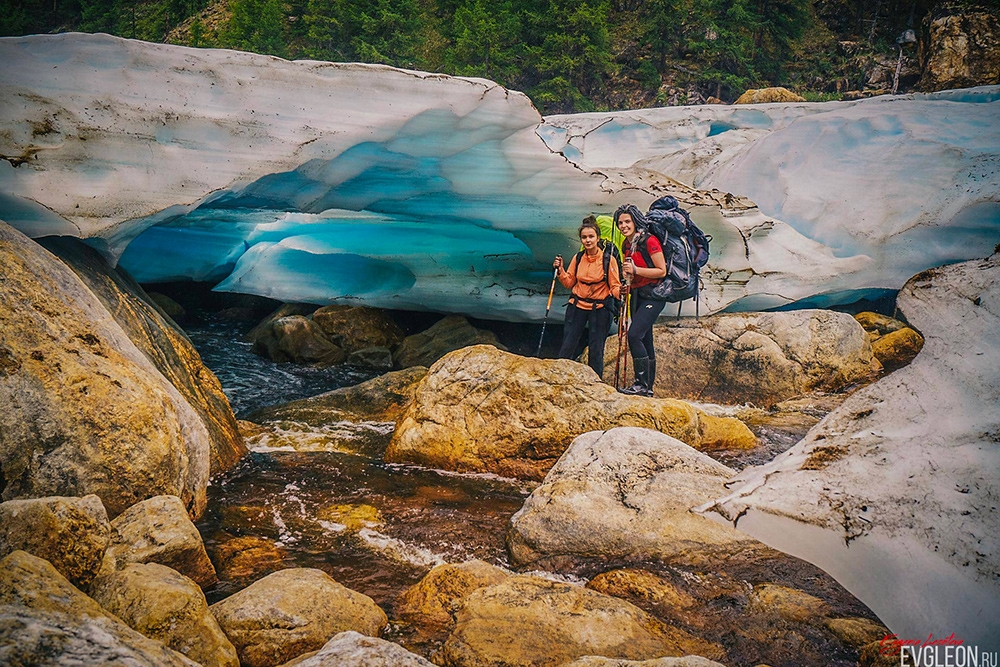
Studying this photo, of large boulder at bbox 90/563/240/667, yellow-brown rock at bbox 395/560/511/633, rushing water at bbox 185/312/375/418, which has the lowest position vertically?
rushing water at bbox 185/312/375/418

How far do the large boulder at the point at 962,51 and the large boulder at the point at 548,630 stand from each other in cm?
1528

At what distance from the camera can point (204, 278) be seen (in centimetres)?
1012

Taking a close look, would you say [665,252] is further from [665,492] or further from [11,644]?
[11,644]

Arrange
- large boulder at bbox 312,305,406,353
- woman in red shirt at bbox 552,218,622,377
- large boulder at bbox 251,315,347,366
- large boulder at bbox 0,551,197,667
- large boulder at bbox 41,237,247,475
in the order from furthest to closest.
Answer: large boulder at bbox 312,305,406,353
large boulder at bbox 251,315,347,366
woman in red shirt at bbox 552,218,622,377
large boulder at bbox 41,237,247,475
large boulder at bbox 0,551,197,667

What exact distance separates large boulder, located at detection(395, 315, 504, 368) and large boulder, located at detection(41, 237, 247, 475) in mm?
3206

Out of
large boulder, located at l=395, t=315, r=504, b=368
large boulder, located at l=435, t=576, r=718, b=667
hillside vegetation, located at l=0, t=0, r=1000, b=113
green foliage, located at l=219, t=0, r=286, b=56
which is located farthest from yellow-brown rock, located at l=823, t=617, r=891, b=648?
green foliage, located at l=219, t=0, r=286, b=56

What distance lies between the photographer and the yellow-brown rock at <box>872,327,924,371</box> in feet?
25.8

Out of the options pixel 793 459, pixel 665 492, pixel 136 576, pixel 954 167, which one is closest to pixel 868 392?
pixel 793 459

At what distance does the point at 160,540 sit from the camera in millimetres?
2969

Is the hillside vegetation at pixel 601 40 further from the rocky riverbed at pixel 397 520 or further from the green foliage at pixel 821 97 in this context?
the rocky riverbed at pixel 397 520

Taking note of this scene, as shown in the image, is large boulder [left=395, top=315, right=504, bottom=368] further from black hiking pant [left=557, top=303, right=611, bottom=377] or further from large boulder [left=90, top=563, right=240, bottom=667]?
large boulder [left=90, top=563, right=240, bottom=667]

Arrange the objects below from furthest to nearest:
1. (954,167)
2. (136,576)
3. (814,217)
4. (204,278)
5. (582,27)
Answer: (582,27), (204,278), (814,217), (954,167), (136,576)

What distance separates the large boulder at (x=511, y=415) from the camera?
479cm

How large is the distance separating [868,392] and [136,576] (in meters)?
3.27
